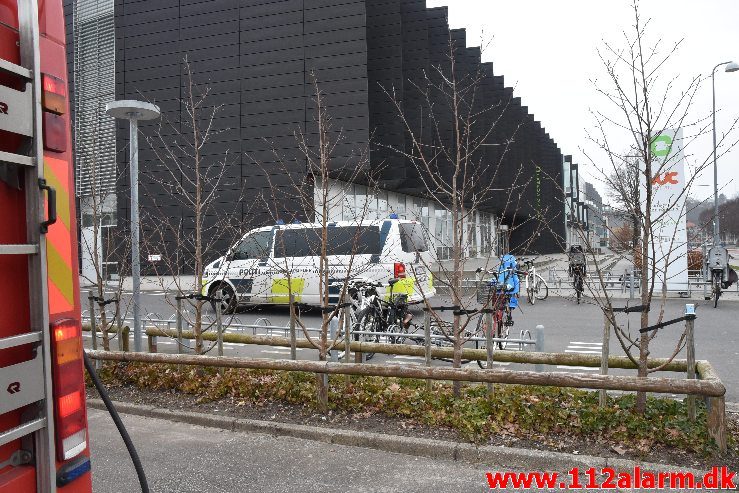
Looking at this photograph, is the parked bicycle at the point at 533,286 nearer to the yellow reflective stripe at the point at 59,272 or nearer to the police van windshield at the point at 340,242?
the police van windshield at the point at 340,242

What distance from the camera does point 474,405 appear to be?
4.99 metres

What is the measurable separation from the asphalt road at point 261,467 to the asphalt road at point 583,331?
240 cm

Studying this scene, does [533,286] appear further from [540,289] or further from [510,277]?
[510,277]

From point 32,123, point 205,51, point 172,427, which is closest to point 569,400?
point 172,427

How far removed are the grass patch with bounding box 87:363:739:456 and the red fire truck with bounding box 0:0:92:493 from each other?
3.32 meters

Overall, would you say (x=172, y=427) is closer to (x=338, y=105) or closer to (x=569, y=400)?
(x=569, y=400)

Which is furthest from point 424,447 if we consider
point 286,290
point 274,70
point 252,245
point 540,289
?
point 274,70

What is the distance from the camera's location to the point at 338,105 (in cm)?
2417

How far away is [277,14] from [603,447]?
25214mm

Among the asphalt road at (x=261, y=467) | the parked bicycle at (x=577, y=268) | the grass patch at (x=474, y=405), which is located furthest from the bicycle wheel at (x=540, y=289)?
the asphalt road at (x=261, y=467)

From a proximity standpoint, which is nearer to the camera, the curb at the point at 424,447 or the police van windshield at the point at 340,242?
the curb at the point at 424,447

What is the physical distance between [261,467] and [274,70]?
23.8 m

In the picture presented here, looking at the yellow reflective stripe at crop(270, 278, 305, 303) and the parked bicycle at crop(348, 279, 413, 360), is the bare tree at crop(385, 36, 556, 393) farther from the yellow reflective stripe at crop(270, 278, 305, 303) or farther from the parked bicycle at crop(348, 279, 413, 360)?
the yellow reflective stripe at crop(270, 278, 305, 303)

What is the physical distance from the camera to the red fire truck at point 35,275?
1779 mm
